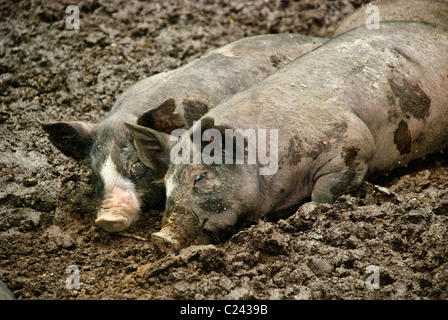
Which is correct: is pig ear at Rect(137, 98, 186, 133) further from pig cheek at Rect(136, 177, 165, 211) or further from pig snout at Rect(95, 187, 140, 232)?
pig snout at Rect(95, 187, 140, 232)

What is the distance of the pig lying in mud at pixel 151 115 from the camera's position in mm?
4281

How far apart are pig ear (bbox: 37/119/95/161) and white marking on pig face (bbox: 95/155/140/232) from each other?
0.37 m

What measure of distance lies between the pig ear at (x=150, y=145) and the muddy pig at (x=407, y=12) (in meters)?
2.32

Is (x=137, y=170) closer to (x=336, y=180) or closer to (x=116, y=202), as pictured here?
(x=116, y=202)

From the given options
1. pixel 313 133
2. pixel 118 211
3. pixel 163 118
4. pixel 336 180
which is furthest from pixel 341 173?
pixel 118 211

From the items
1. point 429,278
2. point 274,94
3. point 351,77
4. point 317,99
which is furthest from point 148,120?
point 429,278

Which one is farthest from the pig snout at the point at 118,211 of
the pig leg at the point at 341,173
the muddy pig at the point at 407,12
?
the muddy pig at the point at 407,12

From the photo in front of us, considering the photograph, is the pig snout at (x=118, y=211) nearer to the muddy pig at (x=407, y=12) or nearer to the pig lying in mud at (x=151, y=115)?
the pig lying in mud at (x=151, y=115)

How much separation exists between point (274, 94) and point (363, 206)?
0.96 m

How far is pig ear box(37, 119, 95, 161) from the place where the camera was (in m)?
4.67

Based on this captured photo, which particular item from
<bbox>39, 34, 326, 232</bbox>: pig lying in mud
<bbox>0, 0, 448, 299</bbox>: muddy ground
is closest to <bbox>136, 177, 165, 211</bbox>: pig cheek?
<bbox>39, 34, 326, 232</bbox>: pig lying in mud

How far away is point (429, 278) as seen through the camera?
3.06 meters

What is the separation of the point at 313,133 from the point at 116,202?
149cm
